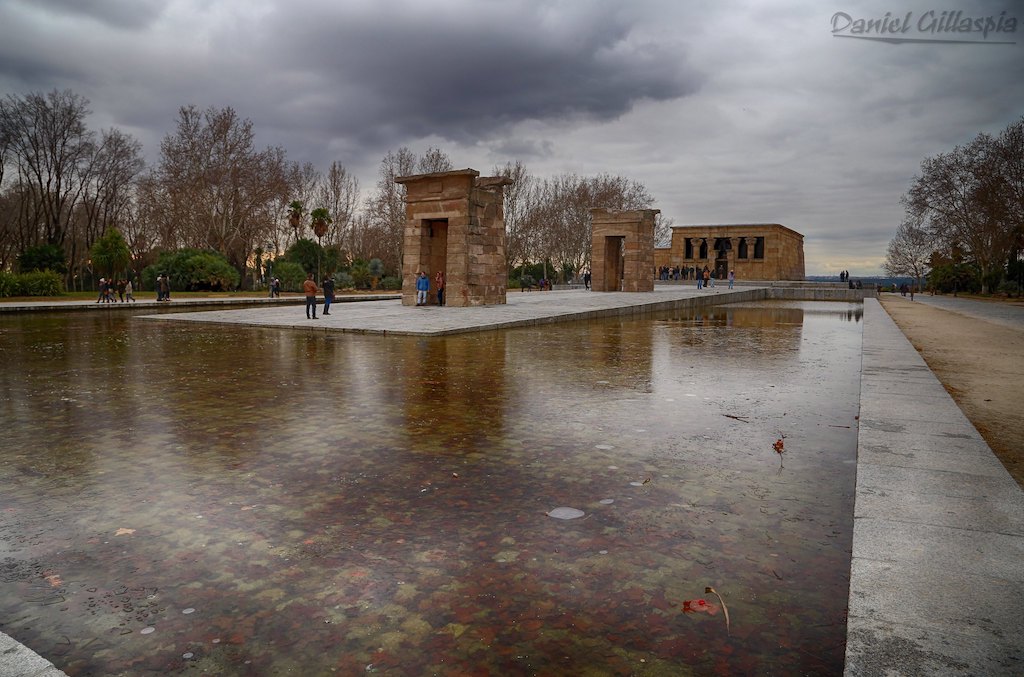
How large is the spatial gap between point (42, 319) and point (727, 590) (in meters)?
22.5

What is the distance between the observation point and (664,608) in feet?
9.04

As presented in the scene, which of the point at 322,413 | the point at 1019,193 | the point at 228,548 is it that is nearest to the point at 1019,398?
the point at 322,413

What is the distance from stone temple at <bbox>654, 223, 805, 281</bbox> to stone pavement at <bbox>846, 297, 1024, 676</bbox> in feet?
204

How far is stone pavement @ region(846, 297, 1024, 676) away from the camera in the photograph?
2172 mm

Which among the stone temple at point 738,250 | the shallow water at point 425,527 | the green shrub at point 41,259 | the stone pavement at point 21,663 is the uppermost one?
the stone temple at point 738,250

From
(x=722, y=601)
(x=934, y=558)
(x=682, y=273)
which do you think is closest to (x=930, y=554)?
(x=934, y=558)

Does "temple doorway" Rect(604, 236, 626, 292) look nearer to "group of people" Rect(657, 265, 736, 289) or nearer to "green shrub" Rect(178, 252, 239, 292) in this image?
"group of people" Rect(657, 265, 736, 289)

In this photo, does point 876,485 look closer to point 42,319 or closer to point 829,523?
point 829,523

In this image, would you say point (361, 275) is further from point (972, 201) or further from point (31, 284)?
point (972, 201)

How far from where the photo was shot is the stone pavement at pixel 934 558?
7.13ft

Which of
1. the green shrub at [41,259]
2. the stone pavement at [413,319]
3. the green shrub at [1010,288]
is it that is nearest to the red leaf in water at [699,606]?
the stone pavement at [413,319]

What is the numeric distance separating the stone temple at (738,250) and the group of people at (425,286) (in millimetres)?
43790

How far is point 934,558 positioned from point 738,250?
2616 inches

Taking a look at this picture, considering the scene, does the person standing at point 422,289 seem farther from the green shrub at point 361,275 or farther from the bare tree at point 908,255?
the bare tree at point 908,255
